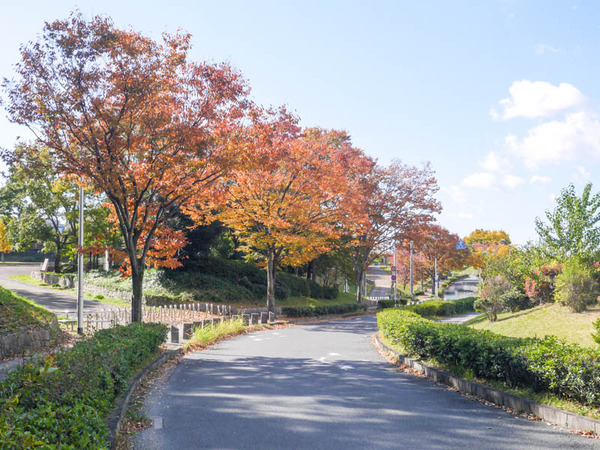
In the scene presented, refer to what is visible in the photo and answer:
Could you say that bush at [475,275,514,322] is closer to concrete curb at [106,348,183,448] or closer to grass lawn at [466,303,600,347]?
grass lawn at [466,303,600,347]

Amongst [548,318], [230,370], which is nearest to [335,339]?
[230,370]

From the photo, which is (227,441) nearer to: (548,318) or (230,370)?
(230,370)

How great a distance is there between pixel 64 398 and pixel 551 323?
72.5ft

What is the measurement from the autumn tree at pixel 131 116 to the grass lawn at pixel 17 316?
2699 millimetres

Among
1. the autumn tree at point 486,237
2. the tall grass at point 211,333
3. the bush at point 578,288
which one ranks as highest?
the autumn tree at point 486,237

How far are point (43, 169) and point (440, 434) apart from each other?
45.3ft

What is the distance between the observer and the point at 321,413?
314 inches

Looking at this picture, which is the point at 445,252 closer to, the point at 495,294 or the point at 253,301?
the point at 253,301

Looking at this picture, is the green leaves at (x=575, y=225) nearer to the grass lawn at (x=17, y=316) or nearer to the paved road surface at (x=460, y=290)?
the grass lawn at (x=17, y=316)

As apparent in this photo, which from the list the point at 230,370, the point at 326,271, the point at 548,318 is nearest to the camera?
the point at 230,370

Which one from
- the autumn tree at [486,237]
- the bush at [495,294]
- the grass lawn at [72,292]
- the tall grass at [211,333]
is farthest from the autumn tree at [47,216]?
the autumn tree at [486,237]

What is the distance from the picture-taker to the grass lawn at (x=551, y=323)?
68.8ft

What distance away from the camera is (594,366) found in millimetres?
7309

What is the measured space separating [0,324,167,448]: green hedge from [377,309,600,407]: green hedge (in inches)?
236
